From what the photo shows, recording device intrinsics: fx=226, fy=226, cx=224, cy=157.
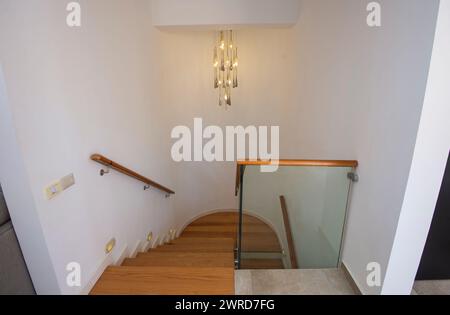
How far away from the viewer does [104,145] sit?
2.02 meters

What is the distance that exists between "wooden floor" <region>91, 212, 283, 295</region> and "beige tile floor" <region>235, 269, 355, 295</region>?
0.23 meters

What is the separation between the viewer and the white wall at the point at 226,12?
301 cm

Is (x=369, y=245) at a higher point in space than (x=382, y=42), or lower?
lower

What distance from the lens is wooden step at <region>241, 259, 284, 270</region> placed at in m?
2.53

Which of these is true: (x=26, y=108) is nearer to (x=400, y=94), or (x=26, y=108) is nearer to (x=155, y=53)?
(x=400, y=94)

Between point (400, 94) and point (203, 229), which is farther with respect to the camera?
point (203, 229)

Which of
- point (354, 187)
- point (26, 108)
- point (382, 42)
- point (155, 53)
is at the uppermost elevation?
point (155, 53)

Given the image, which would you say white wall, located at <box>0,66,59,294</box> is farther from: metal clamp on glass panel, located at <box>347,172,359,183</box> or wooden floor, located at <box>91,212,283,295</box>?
metal clamp on glass panel, located at <box>347,172,359,183</box>

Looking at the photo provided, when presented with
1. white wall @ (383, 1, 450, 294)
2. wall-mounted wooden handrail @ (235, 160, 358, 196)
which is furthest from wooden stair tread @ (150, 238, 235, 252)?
white wall @ (383, 1, 450, 294)

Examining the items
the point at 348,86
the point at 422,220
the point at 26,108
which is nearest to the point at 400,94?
the point at 348,86

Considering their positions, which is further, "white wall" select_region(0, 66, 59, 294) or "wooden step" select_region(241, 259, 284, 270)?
"wooden step" select_region(241, 259, 284, 270)

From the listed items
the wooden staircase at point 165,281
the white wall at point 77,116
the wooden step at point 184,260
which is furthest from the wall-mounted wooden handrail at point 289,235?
the white wall at point 77,116

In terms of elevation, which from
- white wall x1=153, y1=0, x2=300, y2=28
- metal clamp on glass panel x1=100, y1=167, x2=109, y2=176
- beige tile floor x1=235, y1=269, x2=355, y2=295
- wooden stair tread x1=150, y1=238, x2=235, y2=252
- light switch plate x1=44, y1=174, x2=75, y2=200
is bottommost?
wooden stair tread x1=150, y1=238, x2=235, y2=252
